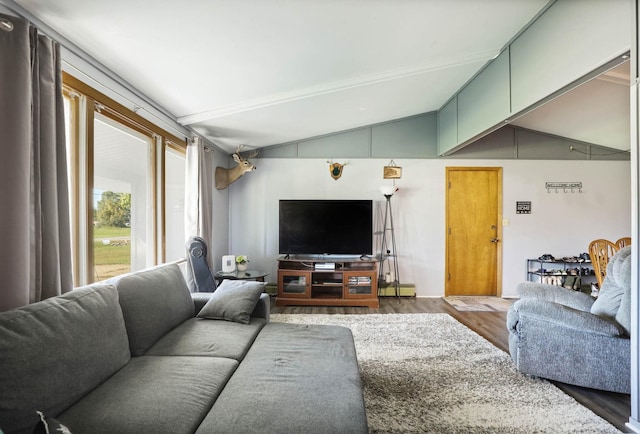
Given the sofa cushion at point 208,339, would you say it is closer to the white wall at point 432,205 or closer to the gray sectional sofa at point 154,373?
the gray sectional sofa at point 154,373

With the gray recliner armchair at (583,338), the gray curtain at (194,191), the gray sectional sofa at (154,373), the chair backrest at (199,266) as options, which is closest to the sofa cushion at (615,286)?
the gray recliner armchair at (583,338)

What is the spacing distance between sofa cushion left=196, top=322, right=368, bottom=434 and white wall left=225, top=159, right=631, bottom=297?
291 centimetres

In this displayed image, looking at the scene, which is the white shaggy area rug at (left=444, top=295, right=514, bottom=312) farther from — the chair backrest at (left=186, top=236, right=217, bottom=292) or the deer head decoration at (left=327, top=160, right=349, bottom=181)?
the chair backrest at (left=186, top=236, right=217, bottom=292)

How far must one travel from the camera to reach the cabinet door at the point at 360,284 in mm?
3947

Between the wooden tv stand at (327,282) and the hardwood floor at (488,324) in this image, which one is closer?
the hardwood floor at (488,324)

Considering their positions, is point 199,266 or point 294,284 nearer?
point 199,266

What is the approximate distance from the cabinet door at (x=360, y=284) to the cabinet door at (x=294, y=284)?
542mm

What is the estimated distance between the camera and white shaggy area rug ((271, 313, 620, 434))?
164 cm

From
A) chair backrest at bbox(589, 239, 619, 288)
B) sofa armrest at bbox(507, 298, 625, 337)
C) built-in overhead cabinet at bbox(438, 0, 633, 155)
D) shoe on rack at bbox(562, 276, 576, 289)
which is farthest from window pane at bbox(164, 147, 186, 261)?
shoe on rack at bbox(562, 276, 576, 289)

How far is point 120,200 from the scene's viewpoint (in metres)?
2.45

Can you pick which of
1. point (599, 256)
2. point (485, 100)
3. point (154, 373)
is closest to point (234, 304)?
point (154, 373)

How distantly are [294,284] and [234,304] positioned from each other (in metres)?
1.97

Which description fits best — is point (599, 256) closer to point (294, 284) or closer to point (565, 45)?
point (565, 45)

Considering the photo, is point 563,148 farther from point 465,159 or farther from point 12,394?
point 12,394
